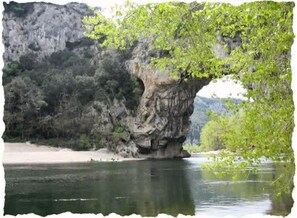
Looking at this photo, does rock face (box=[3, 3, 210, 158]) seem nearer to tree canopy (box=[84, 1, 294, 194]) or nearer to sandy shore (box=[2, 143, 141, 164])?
sandy shore (box=[2, 143, 141, 164])

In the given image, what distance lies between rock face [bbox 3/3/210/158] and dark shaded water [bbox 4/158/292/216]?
29.7 ft

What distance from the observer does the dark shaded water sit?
6.02m

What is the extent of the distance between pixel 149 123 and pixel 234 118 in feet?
53.8

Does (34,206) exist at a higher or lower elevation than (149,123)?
lower

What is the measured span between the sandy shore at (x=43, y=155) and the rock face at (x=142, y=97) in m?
1.86

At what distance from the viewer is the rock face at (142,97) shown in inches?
746

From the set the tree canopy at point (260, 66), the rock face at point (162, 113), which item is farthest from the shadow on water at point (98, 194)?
the rock face at point (162, 113)

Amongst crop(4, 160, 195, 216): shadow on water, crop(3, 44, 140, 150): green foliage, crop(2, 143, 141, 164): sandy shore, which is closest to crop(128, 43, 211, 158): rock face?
crop(3, 44, 140, 150): green foliage

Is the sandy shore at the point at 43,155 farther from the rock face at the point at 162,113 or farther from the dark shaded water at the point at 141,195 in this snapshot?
the dark shaded water at the point at 141,195

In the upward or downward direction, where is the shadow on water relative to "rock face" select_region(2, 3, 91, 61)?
downward

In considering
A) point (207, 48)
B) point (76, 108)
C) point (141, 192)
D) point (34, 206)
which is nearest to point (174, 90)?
point (76, 108)

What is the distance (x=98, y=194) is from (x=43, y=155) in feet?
29.4

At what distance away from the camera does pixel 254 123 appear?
352cm

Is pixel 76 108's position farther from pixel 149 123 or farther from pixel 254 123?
pixel 254 123
